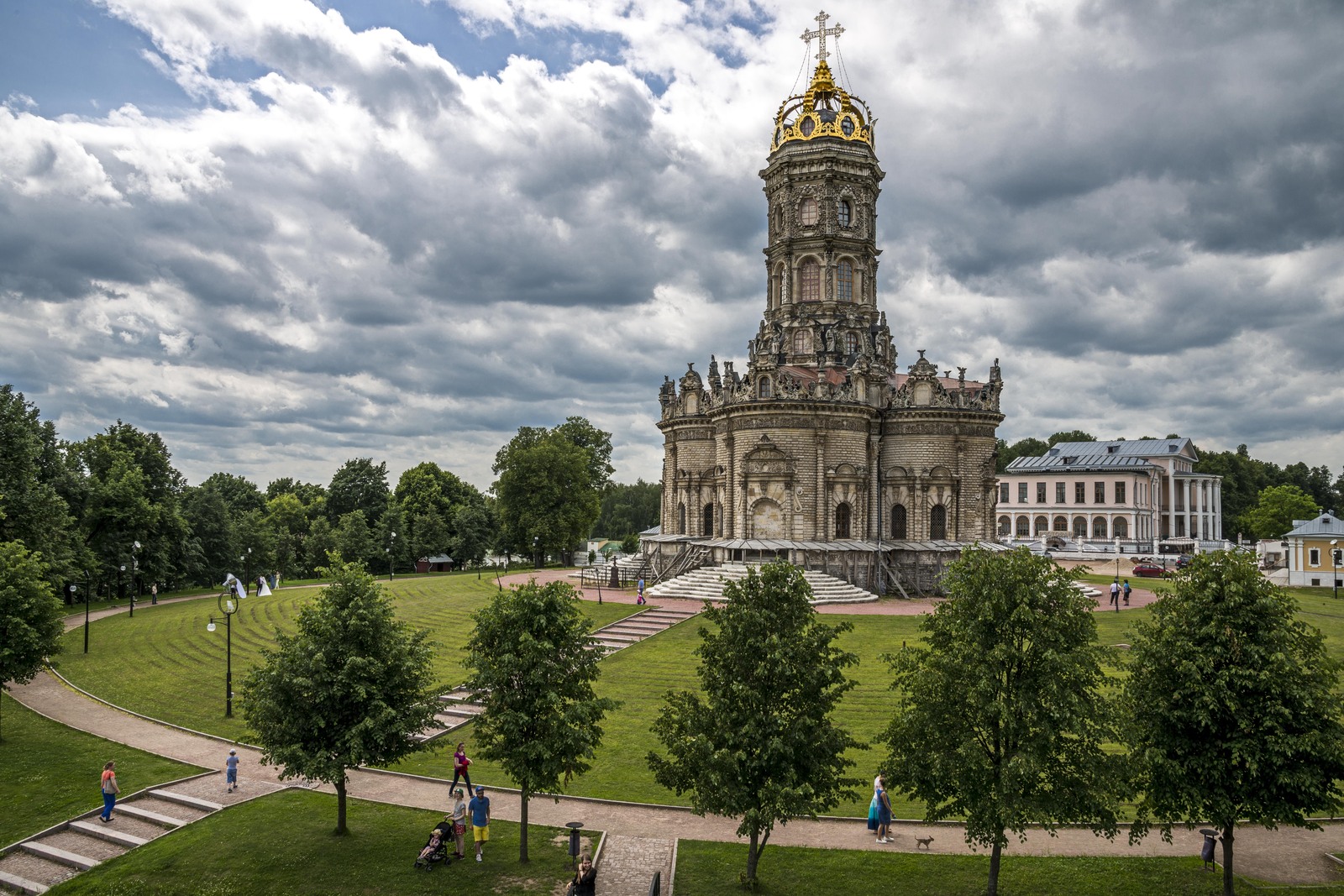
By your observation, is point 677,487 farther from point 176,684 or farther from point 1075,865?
point 1075,865

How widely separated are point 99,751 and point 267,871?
10603mm

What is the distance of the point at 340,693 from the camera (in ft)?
56.6

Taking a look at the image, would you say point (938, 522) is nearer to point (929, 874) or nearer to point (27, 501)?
point (929, 874)

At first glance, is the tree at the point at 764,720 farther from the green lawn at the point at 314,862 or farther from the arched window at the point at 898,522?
the arched window at the point at 898,522

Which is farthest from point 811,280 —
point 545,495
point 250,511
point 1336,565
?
point 250,511

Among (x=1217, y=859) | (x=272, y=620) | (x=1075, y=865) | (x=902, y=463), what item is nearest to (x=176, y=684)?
(x=272, y=620)

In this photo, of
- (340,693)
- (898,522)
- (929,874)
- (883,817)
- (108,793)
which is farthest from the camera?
(898,522)

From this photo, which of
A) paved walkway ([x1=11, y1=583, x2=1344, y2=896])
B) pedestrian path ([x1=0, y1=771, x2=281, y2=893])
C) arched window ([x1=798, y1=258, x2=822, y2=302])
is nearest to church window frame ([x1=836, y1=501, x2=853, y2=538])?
arched window ([x1=798, y1=258, x2=822, y2=302])

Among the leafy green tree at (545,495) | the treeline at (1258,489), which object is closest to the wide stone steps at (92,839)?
the leafy green tree at (545,495)

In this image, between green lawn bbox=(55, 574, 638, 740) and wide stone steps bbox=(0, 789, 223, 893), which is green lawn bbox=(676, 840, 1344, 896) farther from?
wide stone steps bbox=(0, 789, 223, 893)

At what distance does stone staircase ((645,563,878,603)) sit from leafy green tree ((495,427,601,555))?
68.6 ft

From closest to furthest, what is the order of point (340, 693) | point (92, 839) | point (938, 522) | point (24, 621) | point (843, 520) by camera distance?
1. point (340, 693)
2. point (92, 839)
3. point (24, 621)
4. point (843, 520)
5. point (938, 522)

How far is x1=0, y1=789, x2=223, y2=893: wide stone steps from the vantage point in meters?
17.4

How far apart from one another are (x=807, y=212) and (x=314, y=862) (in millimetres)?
50450
